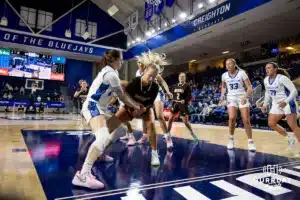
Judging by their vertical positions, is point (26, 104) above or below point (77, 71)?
below

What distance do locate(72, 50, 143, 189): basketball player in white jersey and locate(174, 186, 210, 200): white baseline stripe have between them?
638 mm

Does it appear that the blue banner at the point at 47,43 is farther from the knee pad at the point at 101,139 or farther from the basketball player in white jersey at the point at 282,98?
the knee pad at the point at 101,139

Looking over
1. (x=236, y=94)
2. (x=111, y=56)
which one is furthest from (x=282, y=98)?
(x=111, y=56)

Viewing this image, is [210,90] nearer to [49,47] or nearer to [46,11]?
[49,47]

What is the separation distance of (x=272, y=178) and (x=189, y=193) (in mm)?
1008

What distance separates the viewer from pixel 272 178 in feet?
7.61

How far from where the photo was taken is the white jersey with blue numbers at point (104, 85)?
2.07 meters

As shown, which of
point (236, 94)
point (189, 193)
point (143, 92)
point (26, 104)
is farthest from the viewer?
point (26, 104)

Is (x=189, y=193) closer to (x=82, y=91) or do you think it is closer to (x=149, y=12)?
(x=82, y=91)

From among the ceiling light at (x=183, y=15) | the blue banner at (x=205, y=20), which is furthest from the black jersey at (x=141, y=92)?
the ceiling light at (x=183, y=15)

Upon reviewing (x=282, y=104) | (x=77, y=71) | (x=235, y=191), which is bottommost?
(x=235, y=191)

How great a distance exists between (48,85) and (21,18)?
4980 mm

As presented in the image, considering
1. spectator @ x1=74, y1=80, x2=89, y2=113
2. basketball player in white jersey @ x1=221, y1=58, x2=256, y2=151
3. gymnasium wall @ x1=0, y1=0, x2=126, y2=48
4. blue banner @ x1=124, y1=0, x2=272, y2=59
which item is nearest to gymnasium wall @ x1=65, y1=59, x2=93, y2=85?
gymnasium wall @ x1=0, y1=0, x2=126, y2=48

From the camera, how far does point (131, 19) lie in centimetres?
1750
